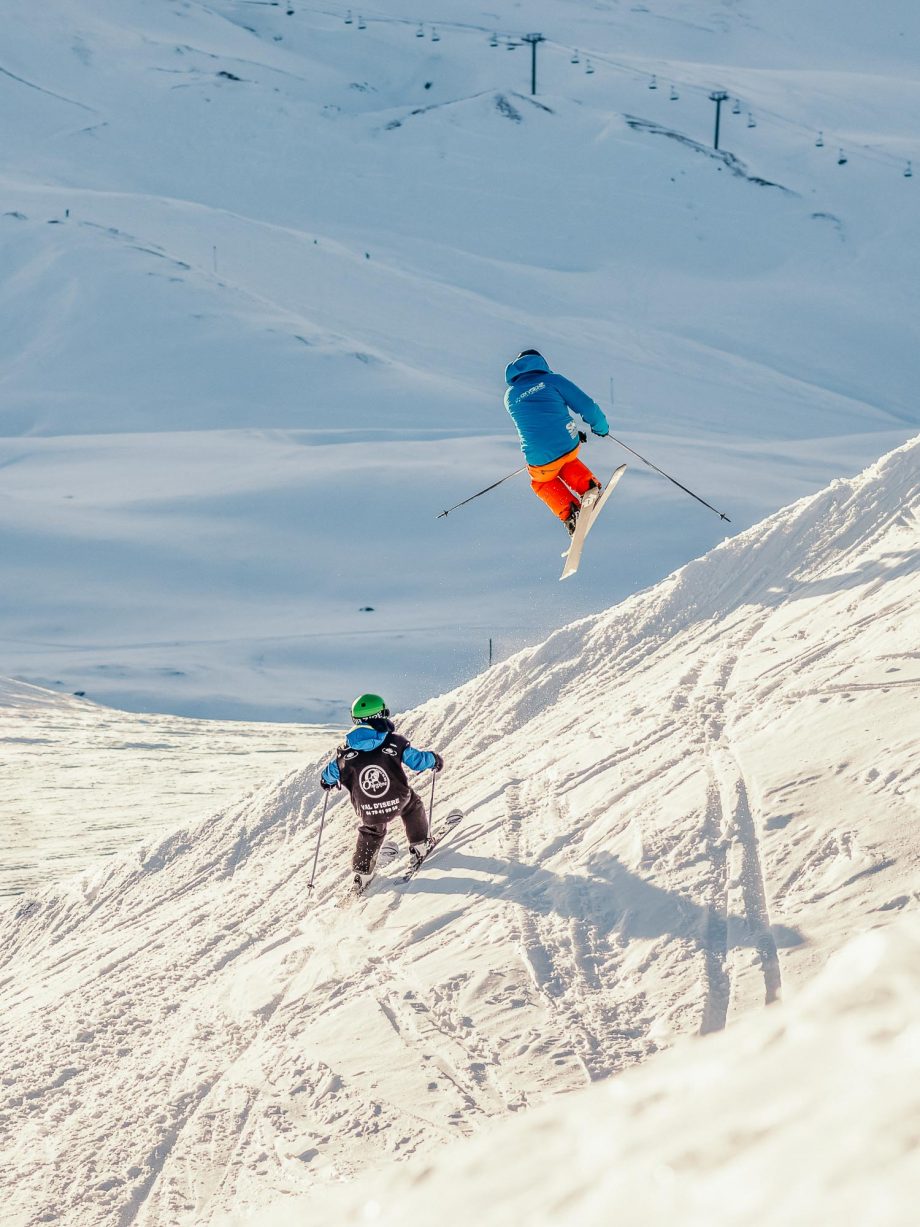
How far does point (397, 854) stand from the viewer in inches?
298

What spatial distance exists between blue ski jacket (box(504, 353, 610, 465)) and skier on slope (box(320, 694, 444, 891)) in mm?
2527

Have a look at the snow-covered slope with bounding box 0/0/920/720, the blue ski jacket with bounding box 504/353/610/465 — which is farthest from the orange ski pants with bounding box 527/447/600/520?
the snow-covered slope with bounding box 0/0/920/720

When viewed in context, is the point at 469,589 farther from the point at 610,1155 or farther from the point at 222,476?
the point at 610,1155

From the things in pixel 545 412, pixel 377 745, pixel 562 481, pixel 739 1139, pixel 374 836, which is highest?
pixel 739 1139

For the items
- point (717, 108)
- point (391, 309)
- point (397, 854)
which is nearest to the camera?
point (397, 854)

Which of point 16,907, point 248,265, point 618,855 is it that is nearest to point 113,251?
point 248,265

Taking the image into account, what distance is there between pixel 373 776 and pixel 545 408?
9.75 ft

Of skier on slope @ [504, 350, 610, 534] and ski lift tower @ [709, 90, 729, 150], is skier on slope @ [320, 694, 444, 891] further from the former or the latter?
ski lift tower @ [709, 90, 729, 150]

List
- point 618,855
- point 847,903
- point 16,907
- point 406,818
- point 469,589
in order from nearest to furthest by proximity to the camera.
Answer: point 847,903
point 618,855
point 406,818
point 16,907
point 469,589

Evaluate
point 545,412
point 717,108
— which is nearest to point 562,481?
point 545,412

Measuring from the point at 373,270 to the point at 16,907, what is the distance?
3574 centimetres

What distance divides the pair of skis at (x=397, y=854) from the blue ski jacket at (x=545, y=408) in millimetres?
2611

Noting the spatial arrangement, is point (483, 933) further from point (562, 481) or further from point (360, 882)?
point (562, 481)

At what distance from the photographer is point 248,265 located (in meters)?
41.7
